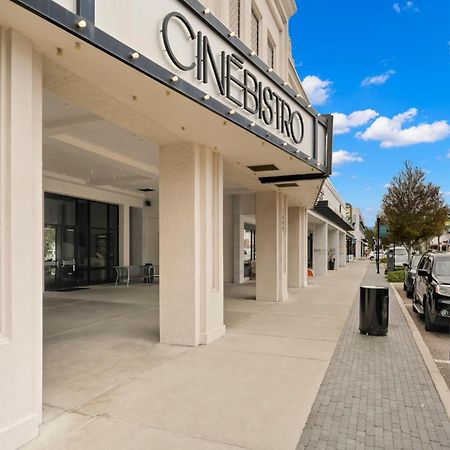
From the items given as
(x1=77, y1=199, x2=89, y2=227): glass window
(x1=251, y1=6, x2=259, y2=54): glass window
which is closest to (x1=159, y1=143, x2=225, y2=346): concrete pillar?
(x1=251, y1=6, x2=259, y2=54): glass window

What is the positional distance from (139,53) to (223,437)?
375cm

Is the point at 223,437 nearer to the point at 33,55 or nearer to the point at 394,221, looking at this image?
the point at 33,55

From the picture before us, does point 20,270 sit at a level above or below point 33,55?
below

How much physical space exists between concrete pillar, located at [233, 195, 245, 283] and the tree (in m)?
11.1

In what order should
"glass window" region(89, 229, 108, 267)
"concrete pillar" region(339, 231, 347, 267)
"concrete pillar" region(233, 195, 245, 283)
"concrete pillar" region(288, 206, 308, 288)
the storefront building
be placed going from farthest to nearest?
"concrete pillar" region(339, 231, 347, 267) → "concrete pillar" region(233, 195, 245, 283) → "glass window" region(89, 229, 108, 267) → "concrete pillar" region(288, 206, 308, 288) → the storefront building

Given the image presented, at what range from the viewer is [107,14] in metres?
3.64

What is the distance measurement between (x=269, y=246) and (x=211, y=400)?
28.2 ft

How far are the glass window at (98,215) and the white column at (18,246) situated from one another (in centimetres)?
1530

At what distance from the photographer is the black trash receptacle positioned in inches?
322

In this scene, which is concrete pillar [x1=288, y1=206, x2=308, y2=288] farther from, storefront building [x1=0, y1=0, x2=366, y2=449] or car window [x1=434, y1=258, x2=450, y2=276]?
car window [x1=434, y1=258, x2=450, y2=276]

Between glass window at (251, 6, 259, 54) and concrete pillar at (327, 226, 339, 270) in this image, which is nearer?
glass window at (251, 6, 259, 54)

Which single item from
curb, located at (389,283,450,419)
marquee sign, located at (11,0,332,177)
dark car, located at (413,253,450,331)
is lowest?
curb, located at (389,283,450,419)

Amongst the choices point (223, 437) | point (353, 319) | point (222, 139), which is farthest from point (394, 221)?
point (223, 437)

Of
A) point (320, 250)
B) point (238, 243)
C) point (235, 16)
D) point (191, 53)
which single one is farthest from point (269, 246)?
point (320, 250)
